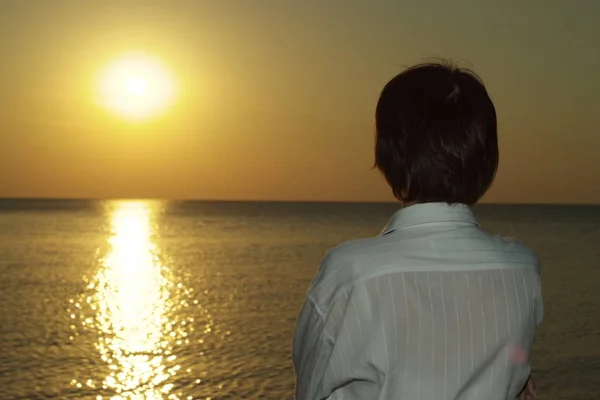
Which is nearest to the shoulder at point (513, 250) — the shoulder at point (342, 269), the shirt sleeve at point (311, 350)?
the shoulder at point (342, 269)

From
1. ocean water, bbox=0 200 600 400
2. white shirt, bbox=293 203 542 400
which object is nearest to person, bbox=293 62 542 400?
white shirt, bbox=293 203 542 400

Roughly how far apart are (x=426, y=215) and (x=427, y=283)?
0.14 meters

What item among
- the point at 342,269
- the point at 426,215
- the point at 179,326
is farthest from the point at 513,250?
the point at 179,326

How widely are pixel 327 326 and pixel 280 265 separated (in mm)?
19957

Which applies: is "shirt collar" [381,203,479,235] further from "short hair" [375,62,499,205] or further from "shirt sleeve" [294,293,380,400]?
"shirt sleeve" [294,293,380,400]

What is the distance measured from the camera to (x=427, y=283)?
4.85 feet

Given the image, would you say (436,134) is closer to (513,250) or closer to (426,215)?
Answer: (426,215)

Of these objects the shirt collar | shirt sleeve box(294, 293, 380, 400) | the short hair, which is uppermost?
the short hair

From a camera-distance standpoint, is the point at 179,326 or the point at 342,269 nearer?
the point at 342,269

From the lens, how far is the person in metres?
1.45

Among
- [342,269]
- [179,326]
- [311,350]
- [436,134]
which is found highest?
[436,134]

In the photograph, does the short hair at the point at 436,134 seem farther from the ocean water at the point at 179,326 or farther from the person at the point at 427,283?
the ocean water at the point at 179,326

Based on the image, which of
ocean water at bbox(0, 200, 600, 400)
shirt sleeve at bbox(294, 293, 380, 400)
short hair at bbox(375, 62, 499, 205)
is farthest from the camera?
ocean water at bbox(0, 200, 600, 400)

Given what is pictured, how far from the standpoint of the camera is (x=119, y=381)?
28.1 feet
